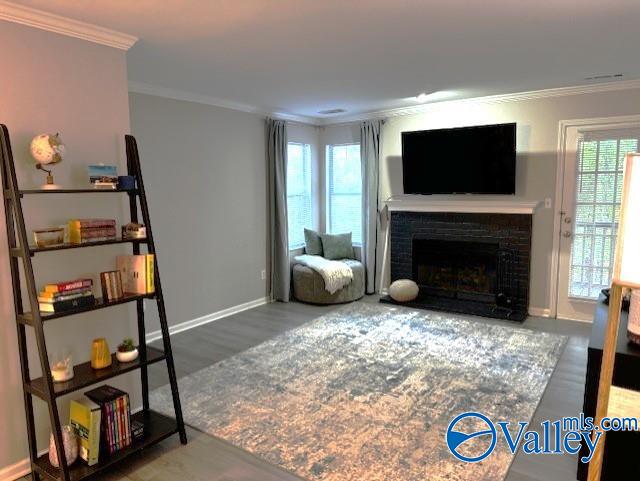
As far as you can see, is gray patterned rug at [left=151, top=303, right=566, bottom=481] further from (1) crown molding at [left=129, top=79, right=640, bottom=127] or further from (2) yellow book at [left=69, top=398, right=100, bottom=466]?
(1) crown molding at [left=129, top=79, right=640, bottom=127]

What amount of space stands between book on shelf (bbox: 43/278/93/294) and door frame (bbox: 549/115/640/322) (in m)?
4.56

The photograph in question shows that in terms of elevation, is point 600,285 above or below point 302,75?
below

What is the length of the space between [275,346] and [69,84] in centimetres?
271

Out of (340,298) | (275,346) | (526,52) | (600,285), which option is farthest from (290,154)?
(600,285)

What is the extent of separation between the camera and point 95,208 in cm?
270

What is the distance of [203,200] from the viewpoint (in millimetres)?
4910

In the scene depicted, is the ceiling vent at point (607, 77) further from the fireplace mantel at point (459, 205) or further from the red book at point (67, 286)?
the red book at point (67, 286)

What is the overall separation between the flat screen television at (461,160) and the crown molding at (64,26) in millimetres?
3538

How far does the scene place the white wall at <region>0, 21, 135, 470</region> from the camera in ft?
7.67

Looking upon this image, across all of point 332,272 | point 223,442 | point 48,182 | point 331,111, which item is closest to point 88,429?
point 223,442

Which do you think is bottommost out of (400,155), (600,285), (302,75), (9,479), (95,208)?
(9,479)

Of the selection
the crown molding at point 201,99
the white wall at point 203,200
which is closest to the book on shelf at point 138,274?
the white wall at point 203,200

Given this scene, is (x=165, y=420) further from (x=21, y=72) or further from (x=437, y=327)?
(x=437, y=327)

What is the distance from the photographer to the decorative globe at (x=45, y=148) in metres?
2.23
